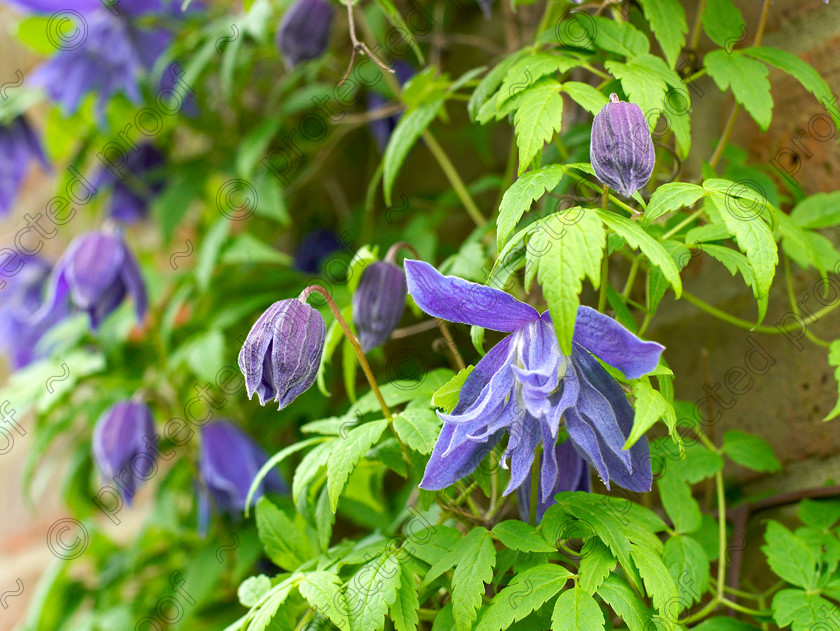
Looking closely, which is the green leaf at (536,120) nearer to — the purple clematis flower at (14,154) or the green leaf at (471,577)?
the green leaf at (471,577)

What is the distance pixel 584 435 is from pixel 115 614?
78 cm

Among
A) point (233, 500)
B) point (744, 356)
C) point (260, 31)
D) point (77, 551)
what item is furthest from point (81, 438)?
point (744, 356)

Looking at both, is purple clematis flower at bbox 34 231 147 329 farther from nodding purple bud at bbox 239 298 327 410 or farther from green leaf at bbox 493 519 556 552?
green leaf at bbox 493 519 556 552

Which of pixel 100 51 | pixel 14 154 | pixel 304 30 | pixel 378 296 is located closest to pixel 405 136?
pixel 378 296

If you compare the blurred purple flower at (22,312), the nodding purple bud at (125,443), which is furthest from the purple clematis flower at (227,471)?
the blurred purple flower at (22,312)

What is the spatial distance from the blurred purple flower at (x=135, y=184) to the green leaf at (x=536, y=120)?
78cm

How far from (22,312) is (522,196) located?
3.23 feet

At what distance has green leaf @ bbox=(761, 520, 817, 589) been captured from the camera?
527 millimetres

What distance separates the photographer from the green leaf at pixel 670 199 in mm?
435

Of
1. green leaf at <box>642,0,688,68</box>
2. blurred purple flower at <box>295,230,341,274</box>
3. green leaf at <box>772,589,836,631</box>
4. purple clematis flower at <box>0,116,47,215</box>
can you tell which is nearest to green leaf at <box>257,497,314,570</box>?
green leaf at <box>772,589,836,631</box>

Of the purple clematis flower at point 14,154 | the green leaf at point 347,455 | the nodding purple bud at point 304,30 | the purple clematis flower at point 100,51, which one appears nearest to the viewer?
the green leaf at point 347,455

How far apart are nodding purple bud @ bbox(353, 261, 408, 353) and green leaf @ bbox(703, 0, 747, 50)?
0.30m

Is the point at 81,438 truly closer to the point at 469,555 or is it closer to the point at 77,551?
the point at 77,551

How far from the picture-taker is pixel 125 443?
893mm
